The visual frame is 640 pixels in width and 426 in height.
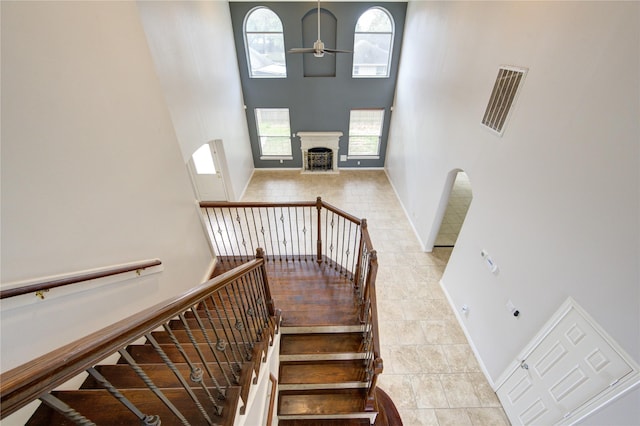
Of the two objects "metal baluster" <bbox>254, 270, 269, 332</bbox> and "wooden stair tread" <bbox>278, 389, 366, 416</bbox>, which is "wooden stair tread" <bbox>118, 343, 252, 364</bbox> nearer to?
"metal baluster" <bbox>254, 270, 269, 332</bbox>

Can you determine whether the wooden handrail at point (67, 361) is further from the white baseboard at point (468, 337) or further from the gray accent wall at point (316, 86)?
the gray accent wall at point (316, 86)

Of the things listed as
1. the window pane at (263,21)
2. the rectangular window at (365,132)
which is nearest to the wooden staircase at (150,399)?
the rectangular window at (365,132)

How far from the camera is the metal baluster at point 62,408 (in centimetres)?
59

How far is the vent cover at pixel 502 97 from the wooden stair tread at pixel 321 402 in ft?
11.4

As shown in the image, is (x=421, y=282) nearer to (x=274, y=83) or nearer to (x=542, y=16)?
(x=542, y=16)

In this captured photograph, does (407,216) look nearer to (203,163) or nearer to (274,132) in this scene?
(274,132)

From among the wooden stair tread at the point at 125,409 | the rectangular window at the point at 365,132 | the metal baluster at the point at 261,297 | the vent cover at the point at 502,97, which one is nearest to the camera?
the wooden stair tread at the point at 125,409

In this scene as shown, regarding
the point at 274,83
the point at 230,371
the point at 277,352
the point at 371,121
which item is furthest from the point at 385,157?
the point at 230,371

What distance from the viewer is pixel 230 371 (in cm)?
182

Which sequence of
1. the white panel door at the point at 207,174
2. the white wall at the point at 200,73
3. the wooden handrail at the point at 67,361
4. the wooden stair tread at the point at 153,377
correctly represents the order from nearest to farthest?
1. the wooden handrail at the point at 67,361
2. the wooden stair tread at the point at 153,377
3. the white wall at the point at 200,73
4. the white panel door at the point at 207,174

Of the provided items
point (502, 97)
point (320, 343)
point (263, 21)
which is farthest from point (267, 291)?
point (263, 21)

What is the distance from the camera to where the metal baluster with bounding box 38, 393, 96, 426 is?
595 millimetres

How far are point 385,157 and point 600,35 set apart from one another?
6.61m

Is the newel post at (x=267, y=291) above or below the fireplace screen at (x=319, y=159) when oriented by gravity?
above
